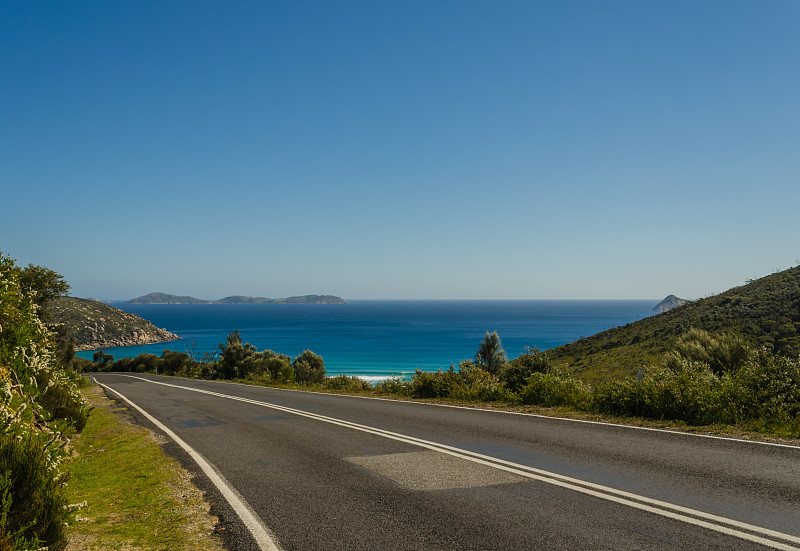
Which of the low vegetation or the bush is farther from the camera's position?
the low vegetation

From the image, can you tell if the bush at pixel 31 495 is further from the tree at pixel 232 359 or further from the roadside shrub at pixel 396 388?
the tree at pixel 232 359

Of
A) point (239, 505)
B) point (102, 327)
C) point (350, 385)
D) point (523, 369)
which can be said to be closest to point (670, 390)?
point (523, 369)

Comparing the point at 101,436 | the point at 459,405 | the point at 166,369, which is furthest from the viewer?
the point at 166,369

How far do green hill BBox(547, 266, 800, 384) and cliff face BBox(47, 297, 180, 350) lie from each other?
15164 cm

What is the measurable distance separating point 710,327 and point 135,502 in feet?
152

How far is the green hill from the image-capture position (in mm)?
35062

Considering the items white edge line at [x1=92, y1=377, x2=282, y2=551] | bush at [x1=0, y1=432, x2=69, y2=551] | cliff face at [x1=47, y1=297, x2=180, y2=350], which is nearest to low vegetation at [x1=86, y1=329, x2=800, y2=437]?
white edge line at [x1=92, y1=377, x2=282, y2=551]

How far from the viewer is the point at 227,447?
9.23 meters

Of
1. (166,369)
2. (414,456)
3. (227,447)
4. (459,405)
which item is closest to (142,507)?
(227,447)

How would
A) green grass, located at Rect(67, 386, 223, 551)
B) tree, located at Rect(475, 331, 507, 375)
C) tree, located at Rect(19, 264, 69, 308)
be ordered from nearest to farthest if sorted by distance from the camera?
green grass, located at Rect(67, 386, 223, 551) < tree, located at Rect(19, 264, 69, 308) < tree, located at Rect(475, 331, 507, 375)

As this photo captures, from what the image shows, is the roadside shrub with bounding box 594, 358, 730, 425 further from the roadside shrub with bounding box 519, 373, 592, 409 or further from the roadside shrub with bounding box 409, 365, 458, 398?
the roadside shrub with bounding box 409, 365, 458, 398

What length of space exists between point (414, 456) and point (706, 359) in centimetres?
1956

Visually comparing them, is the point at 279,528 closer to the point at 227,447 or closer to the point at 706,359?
the point at 227,447

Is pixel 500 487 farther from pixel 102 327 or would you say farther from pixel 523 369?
pixel 102 327
